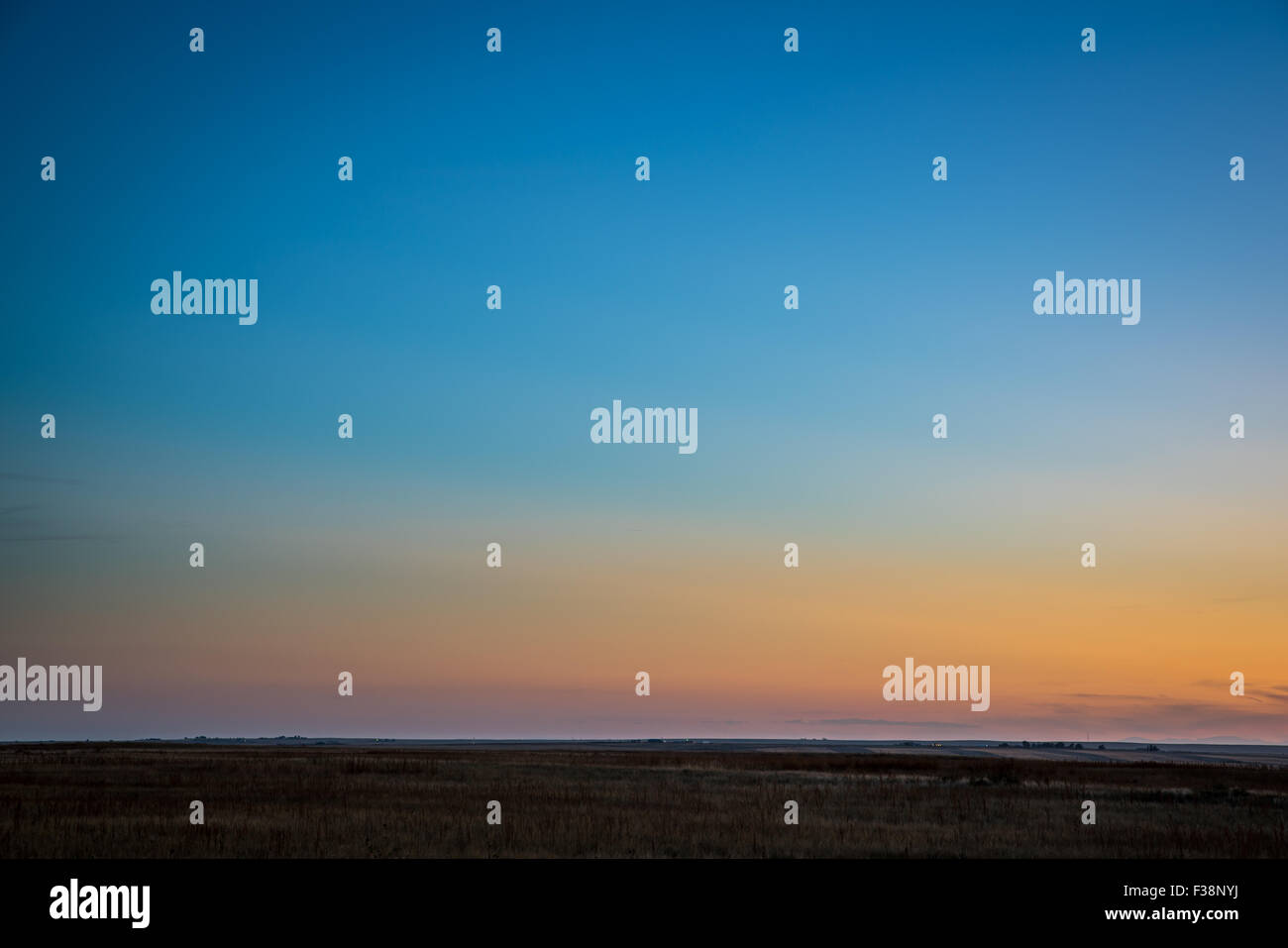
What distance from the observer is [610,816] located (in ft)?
100

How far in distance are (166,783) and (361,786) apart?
8233mm

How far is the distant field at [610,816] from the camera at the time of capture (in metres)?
24.5

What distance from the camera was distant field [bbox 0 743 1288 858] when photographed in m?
24.5
